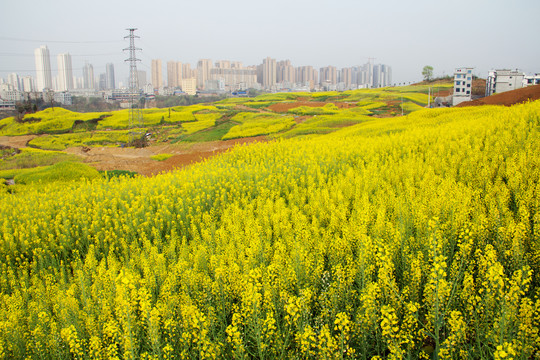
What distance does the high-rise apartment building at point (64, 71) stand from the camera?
92744 mm

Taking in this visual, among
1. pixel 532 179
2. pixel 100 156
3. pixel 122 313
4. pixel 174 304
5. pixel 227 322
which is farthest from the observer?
pixel 100 156

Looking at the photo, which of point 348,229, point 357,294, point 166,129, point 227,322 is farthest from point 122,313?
point 166,129

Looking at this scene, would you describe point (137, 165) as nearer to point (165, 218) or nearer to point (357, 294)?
point (165, 218)

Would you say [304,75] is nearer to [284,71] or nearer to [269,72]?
[284,71]

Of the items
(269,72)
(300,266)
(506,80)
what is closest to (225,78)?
(269,72)

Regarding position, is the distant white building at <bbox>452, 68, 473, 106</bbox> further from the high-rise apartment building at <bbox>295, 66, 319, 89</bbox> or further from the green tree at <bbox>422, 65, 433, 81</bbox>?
the high-rise apartment building at <bbox>295, 66, 319, 89</bbox>

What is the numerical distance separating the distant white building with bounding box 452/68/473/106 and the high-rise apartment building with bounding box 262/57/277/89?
256 feet

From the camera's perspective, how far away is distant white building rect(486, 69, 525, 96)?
4512 cm

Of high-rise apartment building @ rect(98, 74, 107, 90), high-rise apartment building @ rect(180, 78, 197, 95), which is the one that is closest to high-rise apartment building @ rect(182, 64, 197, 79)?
high-rise apartment building @ rect(180, 78, 197, 95)

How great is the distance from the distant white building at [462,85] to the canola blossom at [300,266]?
40.1m

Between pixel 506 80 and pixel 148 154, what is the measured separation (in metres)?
44.4

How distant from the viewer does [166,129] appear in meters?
39.6

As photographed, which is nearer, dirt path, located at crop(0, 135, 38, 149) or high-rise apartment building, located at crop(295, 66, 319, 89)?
dirt path, located at crop(0, 135, 38, 149)

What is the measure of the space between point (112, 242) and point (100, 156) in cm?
2477
